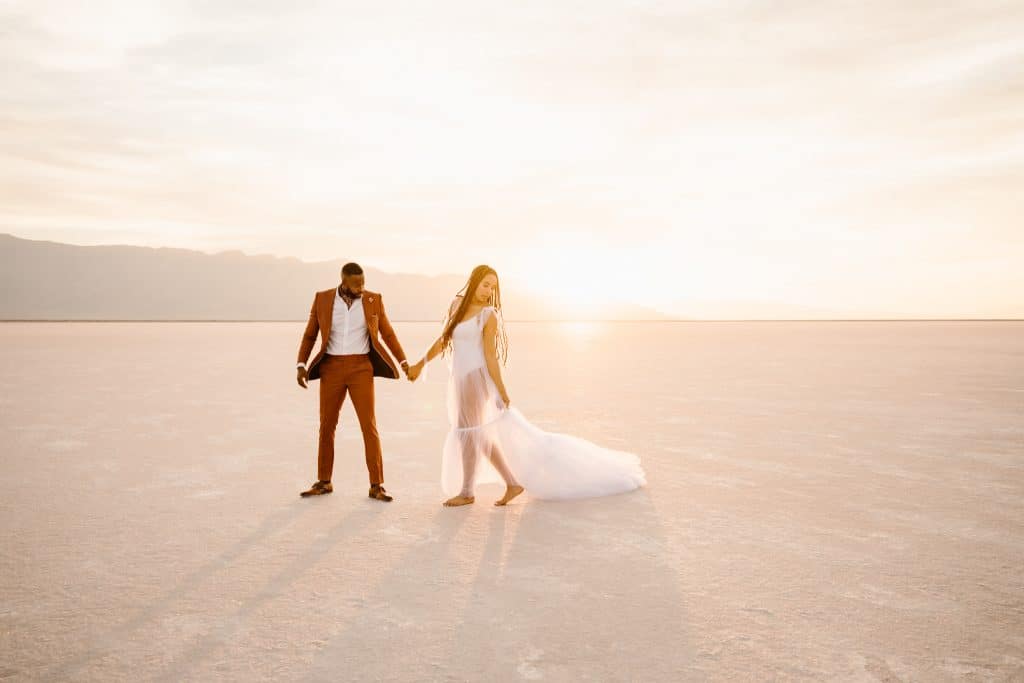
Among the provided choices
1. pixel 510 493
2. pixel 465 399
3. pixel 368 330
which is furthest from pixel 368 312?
pixel 510 493

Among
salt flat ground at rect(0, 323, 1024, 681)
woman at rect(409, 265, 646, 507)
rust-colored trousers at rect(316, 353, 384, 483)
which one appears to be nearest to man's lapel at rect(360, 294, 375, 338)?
rust-colored trousers at rect(316, 353, 384, 483)

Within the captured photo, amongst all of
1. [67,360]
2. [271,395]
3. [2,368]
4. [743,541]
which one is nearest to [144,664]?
[743,541]

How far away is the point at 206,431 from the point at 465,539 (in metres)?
6.13

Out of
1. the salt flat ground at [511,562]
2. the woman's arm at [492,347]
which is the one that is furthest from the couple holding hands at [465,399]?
the salt flat ground at [511,562]

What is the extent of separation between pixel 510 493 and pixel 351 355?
1.90 meters

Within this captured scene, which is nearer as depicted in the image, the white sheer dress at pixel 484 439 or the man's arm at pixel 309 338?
the white sheer dress at pixel 484 439

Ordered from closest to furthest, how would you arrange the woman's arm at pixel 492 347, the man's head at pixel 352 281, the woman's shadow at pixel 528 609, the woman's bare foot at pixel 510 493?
the woman's shadow at pixel 528 609 → the woman's arm at pixel 492 347 → the woman's bare foot at pixel 510 493 → the man's head at pixel 352 281

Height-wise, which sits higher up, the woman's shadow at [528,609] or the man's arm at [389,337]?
the man's arm at [389,337]

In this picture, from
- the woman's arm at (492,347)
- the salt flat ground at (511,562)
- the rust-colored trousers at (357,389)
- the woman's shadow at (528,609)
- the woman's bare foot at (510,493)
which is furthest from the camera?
the rust-colored trousers at (357,389)

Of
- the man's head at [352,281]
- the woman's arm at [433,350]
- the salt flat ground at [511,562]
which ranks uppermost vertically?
the man's head at [352,281]

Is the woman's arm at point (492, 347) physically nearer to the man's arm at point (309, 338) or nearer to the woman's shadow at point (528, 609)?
the woman's shadow at point (528, 609)

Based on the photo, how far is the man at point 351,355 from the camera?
6176 millimetres

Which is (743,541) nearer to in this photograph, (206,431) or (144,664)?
(144,664)

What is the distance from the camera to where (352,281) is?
20.2ft
